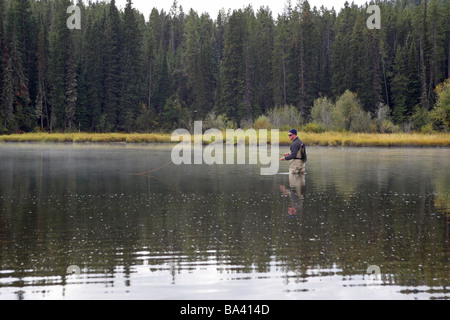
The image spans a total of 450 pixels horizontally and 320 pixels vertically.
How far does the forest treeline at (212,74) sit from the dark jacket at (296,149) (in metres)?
38.8

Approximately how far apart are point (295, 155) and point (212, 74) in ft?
234

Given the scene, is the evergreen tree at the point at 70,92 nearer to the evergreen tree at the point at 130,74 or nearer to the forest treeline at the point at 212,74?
the forest treeline at the point at 212,74

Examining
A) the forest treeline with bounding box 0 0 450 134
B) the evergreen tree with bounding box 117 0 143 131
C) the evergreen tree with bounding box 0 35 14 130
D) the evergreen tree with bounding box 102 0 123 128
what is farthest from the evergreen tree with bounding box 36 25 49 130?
the evergreen tree with bounding box 117 0 143 131

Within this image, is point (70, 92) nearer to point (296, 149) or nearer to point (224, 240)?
point (296, 149)

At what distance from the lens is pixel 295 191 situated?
16.2 m

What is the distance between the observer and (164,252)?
8414mm

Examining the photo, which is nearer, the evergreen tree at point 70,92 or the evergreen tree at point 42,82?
the evergreen tree at point 42,82

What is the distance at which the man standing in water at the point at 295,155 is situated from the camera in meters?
19.5

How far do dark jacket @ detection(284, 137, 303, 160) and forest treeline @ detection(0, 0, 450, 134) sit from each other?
38775 mm

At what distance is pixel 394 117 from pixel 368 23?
16.8m

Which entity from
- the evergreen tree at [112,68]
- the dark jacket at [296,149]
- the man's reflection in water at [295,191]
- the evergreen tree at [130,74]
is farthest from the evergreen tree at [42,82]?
the dark jacket at [296,149]

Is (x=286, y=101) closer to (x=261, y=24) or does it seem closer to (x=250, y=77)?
(x=250, y=77)

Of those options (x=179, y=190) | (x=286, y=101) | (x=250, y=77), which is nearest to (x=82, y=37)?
(x=250, y=77)

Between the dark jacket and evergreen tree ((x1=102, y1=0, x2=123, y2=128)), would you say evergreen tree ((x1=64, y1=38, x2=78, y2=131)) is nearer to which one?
evergreen tree ((x1=102, y1=0, x2=123, y2=128))
